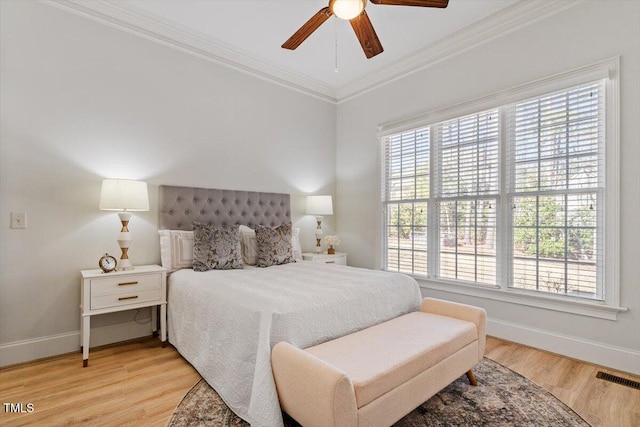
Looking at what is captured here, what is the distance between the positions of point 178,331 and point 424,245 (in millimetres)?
2670

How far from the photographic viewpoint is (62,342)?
8.73ft

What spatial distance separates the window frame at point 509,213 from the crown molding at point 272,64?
1.96 ft

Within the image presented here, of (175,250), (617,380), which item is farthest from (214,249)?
(617,380)

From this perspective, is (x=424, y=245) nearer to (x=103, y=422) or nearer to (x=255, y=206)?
(x=255, y=206)

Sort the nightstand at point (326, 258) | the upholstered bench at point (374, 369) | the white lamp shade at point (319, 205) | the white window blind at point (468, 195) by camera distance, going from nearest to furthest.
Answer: the upholstered bench at point (374, 369) → the white window blind at point (468, 195) → the nightstand at point (326, 258) → the white lamp shade at point (319, 205)

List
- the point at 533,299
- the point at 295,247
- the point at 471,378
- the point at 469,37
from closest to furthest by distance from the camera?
the point at 471,378, the point at 533,299, the point at 469,37, the point at 295,247

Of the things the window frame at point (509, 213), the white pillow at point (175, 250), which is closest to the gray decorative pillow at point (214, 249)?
the white pillow at point (175, 250)

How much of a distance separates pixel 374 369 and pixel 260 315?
649 millimetres

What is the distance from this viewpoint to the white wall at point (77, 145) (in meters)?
2.49

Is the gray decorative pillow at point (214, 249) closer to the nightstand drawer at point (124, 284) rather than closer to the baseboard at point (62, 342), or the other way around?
the nightstand drawer at point (124, 284)

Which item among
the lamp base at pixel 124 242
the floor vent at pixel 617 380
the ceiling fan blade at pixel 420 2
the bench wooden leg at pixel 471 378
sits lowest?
the floor vent at pixel 617 380

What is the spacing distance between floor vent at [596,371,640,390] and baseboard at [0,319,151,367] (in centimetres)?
376

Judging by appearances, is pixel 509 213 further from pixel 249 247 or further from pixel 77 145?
pixel 77 145

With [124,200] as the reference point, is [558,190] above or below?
above
